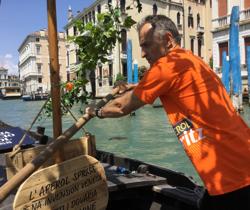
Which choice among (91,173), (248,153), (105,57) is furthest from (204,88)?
(105,57)

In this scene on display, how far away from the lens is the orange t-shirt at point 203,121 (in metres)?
1.83

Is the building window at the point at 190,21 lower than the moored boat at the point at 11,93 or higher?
higher

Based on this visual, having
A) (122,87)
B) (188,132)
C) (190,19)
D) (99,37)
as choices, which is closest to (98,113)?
(122,87)

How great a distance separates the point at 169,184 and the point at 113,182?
0.61 metres

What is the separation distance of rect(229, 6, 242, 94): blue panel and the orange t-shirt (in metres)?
14.2

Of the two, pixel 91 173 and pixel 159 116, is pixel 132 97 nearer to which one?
pixel 91 173

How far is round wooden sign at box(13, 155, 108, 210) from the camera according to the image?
2086 millimetres

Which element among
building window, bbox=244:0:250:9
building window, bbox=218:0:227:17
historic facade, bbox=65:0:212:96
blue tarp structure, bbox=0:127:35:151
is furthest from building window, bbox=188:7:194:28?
blue tarp structure, bbox=0:127:35:151

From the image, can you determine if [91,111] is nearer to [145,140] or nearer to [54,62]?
[54,62]

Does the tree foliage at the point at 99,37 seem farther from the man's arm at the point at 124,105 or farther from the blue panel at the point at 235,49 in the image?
the blue panel at the point at 235,49

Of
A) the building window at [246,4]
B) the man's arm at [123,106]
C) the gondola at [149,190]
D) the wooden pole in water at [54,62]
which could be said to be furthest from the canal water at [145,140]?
the building window at [246,4]

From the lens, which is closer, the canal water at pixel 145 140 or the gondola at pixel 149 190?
the gondola at pixel 149 190

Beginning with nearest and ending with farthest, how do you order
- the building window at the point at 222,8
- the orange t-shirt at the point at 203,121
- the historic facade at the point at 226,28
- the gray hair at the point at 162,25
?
the orange t-shirt at the point at 203,121
the gray hair at the point at 162,25
the historic facade at the point at 226,28
the building window at the point at 222,8

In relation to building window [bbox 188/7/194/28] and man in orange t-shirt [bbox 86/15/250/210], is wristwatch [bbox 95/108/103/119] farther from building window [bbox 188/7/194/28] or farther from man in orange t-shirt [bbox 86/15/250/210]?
building window [bbox 188/7/194/28]
